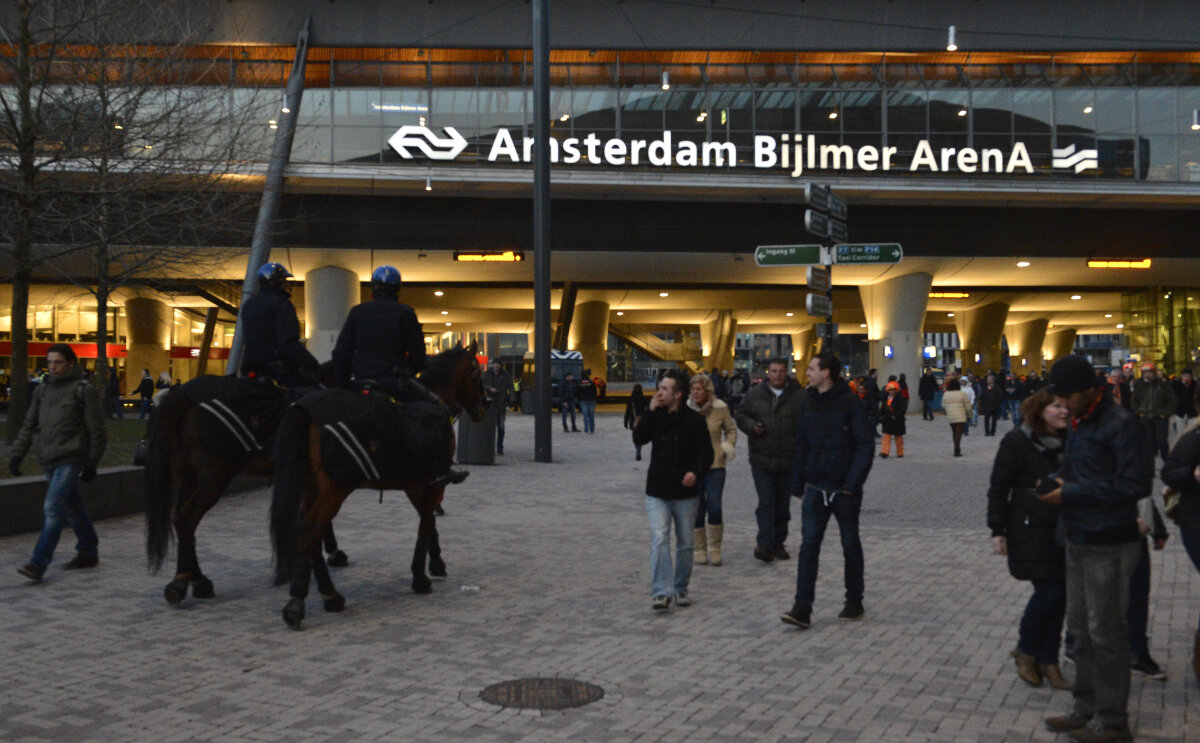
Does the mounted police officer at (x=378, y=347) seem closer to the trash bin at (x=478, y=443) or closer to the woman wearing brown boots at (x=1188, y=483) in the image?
the woman wearing brown boots at (x=1188, y=483)

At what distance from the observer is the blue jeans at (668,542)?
786 cm

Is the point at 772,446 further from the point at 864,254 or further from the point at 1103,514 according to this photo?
the point at 864,254

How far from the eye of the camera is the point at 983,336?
185 ft

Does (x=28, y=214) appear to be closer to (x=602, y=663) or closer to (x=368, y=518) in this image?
(x=368, y=518)

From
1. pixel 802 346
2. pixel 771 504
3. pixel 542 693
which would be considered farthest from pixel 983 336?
pixel 542 693

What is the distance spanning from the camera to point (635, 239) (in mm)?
36188

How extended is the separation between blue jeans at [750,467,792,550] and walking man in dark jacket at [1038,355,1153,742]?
5009 millimetres

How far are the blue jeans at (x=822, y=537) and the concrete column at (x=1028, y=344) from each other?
6028cm

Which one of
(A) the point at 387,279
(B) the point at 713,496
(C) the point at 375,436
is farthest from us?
(B) the point at 713,496

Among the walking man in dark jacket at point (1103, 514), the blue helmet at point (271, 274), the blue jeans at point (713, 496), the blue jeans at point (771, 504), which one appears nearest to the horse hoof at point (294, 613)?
the blue helmet at point (271, 274)

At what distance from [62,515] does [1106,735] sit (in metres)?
7.73

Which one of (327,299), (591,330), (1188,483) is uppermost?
(327,299)

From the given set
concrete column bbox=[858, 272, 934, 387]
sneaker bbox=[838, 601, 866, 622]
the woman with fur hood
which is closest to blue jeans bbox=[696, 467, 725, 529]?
the woman with fur hood

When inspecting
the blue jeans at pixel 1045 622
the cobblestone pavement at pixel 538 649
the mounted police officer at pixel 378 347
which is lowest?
the cobblestone pavement at pixel 538 649
